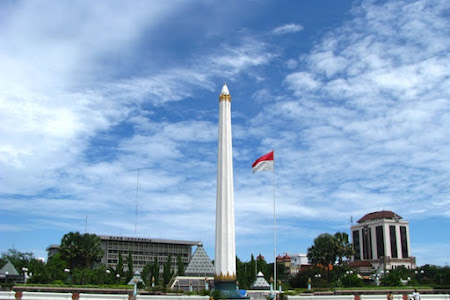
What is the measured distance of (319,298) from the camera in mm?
33688

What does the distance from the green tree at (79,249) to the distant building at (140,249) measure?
116ft

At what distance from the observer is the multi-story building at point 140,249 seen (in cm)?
11806

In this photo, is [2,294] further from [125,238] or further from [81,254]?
[125,238]

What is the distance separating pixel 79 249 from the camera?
7931 cm

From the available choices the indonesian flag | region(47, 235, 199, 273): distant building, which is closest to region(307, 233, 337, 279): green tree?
region(47, 235, 199, 273): distant building

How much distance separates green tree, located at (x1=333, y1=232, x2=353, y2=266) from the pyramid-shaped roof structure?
29.2 m

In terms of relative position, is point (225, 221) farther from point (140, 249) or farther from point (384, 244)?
point (384, 244)

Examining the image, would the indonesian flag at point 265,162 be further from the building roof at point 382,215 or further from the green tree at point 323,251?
the building roof at point 382,215

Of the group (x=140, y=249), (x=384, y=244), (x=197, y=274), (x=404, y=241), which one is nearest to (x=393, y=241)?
(x=384, y=244)

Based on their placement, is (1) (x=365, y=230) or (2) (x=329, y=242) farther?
(1) (x=365, y=230)

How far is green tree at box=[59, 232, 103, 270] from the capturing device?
7925 cm

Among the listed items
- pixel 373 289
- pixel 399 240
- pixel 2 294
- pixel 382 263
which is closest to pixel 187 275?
pixel 373 289

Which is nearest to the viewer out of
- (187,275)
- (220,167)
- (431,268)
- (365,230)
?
(220,167)

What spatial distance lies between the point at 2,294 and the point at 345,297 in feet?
86.7
